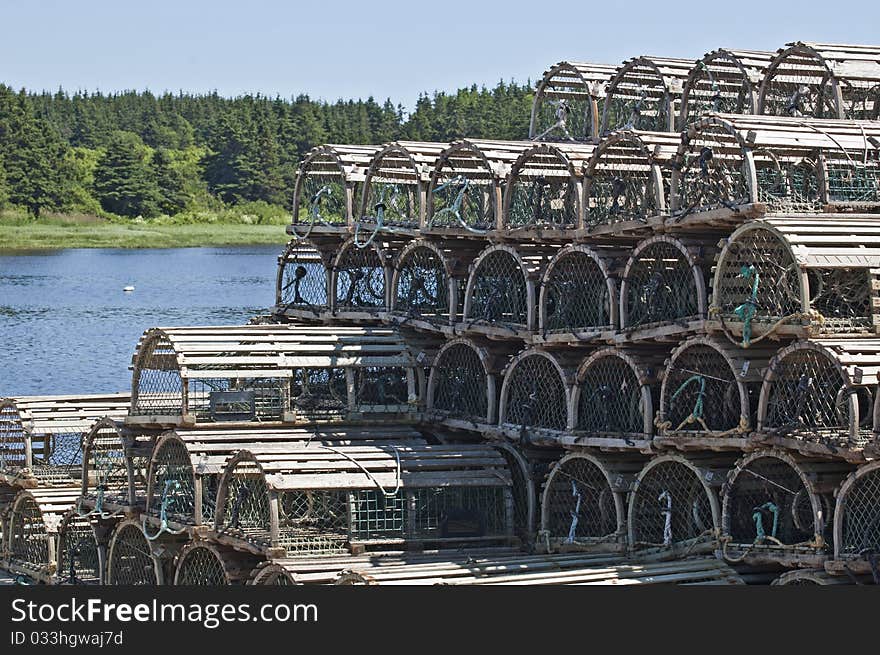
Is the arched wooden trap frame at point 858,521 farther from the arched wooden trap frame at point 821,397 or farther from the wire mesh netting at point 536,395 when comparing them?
the wire mesh netting at point 536,395

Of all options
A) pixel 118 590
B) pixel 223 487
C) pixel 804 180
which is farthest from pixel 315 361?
pixel 118 590

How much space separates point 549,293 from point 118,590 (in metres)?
8.36

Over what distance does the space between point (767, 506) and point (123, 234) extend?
7513 centimetres

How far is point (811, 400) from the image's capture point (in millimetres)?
18141

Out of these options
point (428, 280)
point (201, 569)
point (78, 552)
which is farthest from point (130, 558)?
point (428, 280)

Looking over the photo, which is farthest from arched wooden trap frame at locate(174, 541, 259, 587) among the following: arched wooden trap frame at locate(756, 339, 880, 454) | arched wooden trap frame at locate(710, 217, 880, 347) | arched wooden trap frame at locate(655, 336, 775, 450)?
arched wooden trap frame at locate(756, 339, 880, 454)

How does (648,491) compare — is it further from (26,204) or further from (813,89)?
(26,204)

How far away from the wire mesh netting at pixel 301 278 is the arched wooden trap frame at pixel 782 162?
8697 millimetres

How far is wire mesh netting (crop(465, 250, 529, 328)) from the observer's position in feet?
74.8

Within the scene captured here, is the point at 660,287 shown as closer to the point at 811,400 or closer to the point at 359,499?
the point at 811,400

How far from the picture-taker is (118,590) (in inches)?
593

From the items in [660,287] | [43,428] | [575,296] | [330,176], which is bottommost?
[43,428]

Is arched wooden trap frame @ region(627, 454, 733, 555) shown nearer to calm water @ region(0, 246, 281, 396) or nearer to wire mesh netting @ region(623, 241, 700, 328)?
wire mesh netting @ region(623, 241, 700, 328)

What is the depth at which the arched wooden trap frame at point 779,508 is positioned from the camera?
17.9 metres
